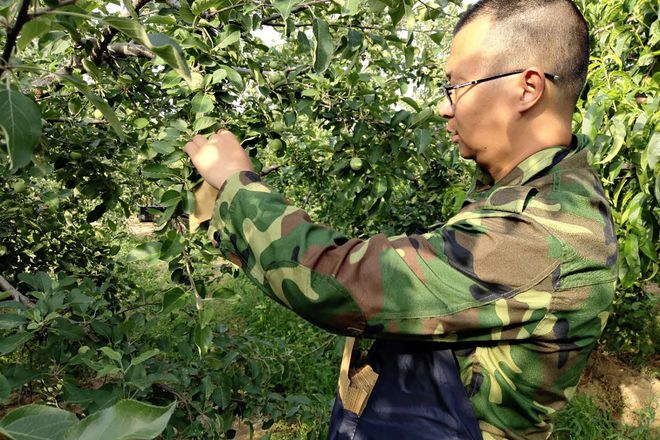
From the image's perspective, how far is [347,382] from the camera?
112 cm

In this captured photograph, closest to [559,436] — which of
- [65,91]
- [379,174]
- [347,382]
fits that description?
[379,174]

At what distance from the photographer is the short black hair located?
1032 millimetres

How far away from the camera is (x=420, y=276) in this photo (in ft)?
2.73

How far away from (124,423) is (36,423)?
124 millimetres

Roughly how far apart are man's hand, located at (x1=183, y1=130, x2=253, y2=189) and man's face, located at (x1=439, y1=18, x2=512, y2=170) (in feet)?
1.67

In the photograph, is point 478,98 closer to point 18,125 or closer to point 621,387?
point 18,125

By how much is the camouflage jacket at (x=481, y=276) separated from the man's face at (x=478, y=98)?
18cm

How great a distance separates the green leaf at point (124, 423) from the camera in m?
0.41

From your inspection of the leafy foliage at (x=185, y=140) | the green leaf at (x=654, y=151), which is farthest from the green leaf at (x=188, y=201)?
the green leaf at (x=654, y=151)

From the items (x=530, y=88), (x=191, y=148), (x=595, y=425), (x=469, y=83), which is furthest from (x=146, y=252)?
(x=595, y=425)

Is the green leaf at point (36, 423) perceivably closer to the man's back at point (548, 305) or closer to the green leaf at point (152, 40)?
the green leaf at point (152, 40)

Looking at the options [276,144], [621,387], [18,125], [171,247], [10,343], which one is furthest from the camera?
[621,387]

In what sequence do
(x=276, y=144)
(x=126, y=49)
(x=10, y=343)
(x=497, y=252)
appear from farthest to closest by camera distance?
1. (x=126, y=49)
2. (x=276, y=144)
3. (x=10, y=343)
4. (x=497, y=252)

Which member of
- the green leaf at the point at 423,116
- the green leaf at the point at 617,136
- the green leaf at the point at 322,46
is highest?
the green leaf at the point at 322,46
